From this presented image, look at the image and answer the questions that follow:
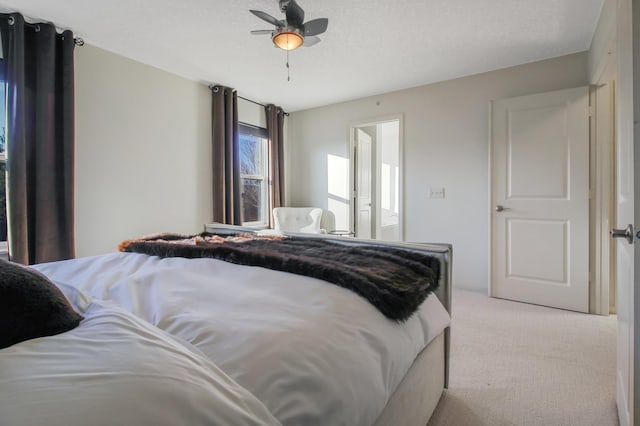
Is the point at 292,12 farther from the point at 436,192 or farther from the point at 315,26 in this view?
the point at 436,192

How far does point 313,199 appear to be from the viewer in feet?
15.6

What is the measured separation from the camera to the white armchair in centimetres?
428

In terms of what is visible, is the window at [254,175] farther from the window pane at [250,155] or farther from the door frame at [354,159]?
the door frame at [354,159]

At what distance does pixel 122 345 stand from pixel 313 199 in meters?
4.24

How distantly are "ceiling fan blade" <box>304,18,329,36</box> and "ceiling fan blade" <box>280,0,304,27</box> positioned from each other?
6cm

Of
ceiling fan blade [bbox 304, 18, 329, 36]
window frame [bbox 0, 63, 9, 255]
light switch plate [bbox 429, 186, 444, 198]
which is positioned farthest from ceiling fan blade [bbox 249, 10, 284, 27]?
light switch plate [bbox 429, 186, 444, 198]

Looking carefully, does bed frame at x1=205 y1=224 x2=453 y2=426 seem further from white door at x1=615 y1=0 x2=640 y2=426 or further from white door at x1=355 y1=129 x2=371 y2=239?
white door at x1=355 y1=129 x2=371 y2=239

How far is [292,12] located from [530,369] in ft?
8.94

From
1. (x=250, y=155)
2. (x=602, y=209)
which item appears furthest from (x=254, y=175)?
(x=602, y=209)

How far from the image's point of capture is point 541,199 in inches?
116

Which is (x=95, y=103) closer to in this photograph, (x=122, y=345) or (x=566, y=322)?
(x=122, y=345)

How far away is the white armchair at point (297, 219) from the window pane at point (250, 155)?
2.16ft

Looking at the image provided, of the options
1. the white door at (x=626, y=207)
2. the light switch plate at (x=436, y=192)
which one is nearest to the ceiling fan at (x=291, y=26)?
the white door at (x=626, y=207)

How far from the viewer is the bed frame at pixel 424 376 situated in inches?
39.5
